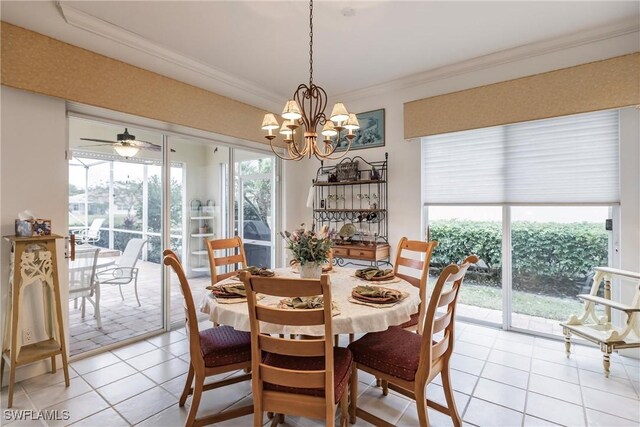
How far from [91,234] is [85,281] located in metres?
0.46

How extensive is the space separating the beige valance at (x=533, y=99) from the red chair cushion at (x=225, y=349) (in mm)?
2932

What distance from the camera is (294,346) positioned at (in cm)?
145

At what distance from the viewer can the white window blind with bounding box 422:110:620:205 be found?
2857mm

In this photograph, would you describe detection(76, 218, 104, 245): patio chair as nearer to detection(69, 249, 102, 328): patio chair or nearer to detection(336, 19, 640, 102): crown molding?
detection(69, 249, 102, 328): patio chair

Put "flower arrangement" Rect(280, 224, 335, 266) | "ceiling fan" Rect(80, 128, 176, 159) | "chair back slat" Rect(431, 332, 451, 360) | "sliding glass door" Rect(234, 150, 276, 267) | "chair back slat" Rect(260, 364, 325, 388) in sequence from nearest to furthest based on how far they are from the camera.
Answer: "chair back slat" Rect(260, 364, 325, 388) → "chair back slat" Rect(431, 332, 451, 360) → "flower arrangement" Rect(280, 224, 335, 266) → "ceiling fan" Rect(80, 128, 176, 159) → "sliding glass door" Rect(234, 150, 276, 267)

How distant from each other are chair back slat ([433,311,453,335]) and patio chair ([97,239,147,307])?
10.2 ft

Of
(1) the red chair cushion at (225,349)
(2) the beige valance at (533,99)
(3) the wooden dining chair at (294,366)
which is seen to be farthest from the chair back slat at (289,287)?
(2) the beige valance at (533,99)

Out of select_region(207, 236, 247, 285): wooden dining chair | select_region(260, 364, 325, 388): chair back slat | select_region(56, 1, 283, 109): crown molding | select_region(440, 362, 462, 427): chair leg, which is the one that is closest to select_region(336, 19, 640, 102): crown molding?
select_region(56, 1, 283, 109): crown molding

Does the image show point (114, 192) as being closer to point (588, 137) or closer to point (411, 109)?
point (411, 109)

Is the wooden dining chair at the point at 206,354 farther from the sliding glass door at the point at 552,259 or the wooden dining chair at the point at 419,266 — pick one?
the sliding glass door at the point at 552,259

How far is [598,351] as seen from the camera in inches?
113

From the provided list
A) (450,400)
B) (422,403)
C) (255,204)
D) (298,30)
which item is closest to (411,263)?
(450,400)

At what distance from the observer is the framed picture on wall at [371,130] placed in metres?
4.02

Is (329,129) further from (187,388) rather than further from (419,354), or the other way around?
(187,388)
